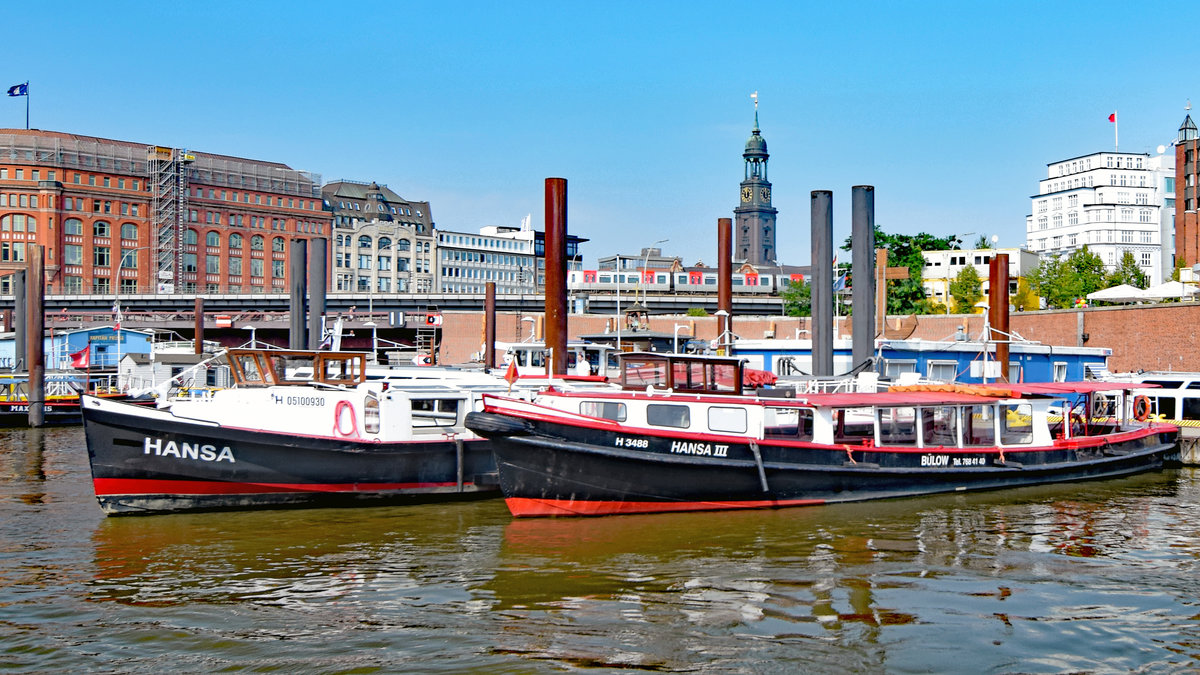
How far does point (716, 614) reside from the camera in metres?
14.3

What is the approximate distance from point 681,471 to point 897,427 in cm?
657

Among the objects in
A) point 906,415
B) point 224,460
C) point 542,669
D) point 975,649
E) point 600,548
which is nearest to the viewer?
point 542,669

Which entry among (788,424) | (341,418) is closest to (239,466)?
(341,418)

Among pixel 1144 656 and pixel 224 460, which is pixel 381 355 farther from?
pixel 1144 656

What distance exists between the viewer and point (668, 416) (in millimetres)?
21688

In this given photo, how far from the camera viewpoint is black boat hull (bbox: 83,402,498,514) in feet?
69.5

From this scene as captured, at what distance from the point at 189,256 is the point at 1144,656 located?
382 feet

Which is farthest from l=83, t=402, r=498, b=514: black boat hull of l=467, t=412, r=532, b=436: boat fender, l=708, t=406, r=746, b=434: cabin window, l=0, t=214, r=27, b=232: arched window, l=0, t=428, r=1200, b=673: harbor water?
l=0, t=214, r=27, b=232: arched window

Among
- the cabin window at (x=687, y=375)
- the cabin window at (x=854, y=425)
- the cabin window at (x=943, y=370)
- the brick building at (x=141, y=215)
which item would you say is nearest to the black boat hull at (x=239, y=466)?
the cabin window at (x=687, y=375)

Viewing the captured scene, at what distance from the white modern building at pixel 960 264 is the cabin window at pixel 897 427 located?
88.4 m

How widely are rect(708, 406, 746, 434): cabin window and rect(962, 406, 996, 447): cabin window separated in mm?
6250

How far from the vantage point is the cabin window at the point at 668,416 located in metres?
21.6

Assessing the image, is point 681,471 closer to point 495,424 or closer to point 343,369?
point 495,424

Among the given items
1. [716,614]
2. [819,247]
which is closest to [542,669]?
[716,614]
